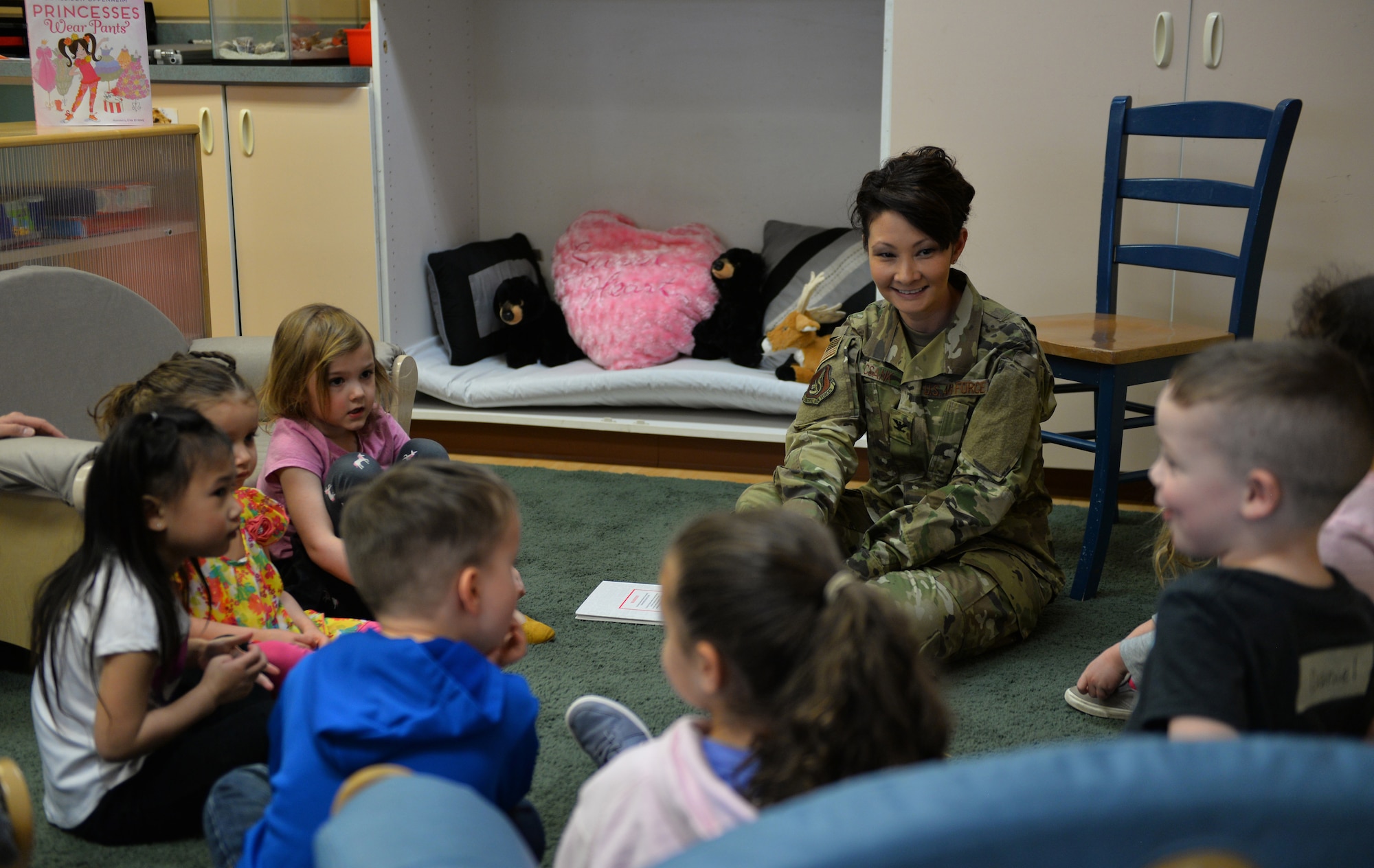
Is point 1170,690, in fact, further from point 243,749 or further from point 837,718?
point 243,749

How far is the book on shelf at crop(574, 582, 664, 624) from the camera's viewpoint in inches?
82.5

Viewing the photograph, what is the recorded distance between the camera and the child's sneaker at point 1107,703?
1.74 meters

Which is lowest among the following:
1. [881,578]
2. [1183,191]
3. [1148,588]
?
[1148,588]

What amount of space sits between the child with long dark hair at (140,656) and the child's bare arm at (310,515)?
410 millimetres

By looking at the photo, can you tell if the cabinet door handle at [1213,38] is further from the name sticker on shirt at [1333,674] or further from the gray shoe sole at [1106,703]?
the name sticker on shirt at [1333,674]

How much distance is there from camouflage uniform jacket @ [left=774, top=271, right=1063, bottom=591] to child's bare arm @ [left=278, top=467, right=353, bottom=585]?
75 centimetres

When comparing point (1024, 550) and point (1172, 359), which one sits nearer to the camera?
point (1024, 550)

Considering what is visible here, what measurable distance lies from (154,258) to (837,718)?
6.87ft

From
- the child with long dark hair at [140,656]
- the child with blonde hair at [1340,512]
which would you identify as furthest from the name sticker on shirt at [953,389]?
the child with long dark hair at [140,656]

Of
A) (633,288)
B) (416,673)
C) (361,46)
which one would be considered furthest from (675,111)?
(416,673)

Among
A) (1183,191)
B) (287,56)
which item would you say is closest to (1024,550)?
(1183,191)

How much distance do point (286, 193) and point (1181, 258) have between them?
2.29 m

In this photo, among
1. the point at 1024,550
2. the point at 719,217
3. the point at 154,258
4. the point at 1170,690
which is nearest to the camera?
the point at 1170,690

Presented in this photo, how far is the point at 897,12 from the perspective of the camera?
2678mm
